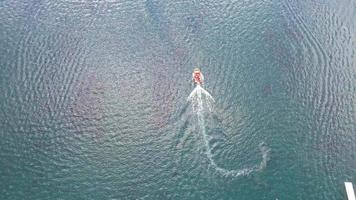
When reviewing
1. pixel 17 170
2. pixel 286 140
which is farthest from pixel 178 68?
pixel 17 170

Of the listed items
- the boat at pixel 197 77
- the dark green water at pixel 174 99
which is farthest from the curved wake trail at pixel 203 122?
the boat at pixel 197 77

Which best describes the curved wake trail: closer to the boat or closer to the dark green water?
the dark green water

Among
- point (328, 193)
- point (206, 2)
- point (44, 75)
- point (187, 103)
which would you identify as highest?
point (206, 2)

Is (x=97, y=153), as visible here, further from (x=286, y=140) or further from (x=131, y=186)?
(x=286, y=140)

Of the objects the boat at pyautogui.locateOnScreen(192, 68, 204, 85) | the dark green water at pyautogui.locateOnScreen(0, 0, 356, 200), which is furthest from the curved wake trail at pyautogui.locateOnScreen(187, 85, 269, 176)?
the boat at pyautogui.locateOnScreen(192, 68, 204, 85)

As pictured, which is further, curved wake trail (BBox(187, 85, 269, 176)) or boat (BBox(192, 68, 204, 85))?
boat (BBox(192, 68, 204, 85))

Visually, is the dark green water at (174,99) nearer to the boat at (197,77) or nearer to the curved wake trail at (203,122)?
the curved wake trail at (203,122)

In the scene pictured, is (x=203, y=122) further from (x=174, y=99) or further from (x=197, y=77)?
(x=197, y=77)
